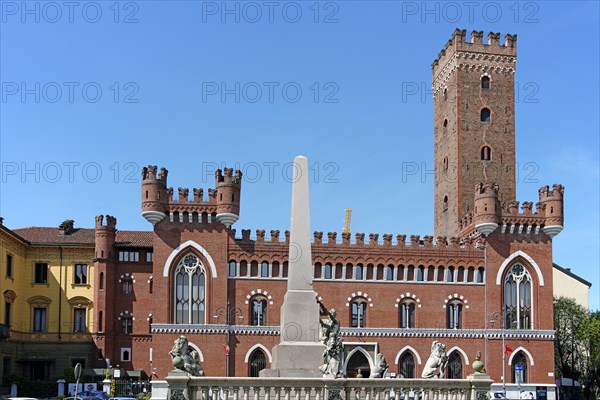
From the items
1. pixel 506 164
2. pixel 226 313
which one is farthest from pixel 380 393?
pixel 506 164

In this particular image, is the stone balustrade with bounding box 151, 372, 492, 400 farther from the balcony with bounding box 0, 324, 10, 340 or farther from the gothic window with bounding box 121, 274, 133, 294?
the gothic window with bounding box 121, 274, 133, 294

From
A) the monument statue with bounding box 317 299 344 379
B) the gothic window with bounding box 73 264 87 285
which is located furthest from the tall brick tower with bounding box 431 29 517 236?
the monument statue with bounding box 317 299 344 379

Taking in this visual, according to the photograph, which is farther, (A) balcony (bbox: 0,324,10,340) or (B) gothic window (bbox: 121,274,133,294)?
(B) gothic window (bbox: 121,274,133,294)

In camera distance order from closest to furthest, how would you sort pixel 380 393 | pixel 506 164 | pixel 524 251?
pixel 380 393 → pixel 524 251 → pixel 506 164

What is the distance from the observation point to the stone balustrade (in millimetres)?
28719

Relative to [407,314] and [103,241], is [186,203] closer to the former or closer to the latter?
[103,241]

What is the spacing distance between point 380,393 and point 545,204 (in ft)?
156

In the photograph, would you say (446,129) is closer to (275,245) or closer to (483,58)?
(483,58)

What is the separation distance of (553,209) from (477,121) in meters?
12.4

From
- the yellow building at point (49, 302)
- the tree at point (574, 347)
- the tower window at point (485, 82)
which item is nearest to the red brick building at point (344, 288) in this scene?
the yellow building at point (49, 302)

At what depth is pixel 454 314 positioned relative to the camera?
71562mm

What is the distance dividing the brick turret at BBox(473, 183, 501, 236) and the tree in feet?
56.9

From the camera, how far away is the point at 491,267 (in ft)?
236

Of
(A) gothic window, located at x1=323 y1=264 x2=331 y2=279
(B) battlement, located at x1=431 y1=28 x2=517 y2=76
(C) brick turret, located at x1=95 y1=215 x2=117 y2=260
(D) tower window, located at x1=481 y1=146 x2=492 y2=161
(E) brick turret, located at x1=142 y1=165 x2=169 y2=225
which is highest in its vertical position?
(B) battlement, located at x1=431 y1=28 x2=517 y2=76
